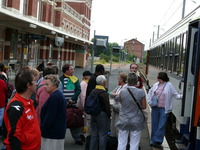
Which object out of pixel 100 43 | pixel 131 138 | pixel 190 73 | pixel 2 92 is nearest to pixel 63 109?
pixel 131 138

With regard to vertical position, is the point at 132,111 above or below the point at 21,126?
below

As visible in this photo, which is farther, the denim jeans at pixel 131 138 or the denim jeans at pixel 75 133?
the denim jeans at pixel 75 133

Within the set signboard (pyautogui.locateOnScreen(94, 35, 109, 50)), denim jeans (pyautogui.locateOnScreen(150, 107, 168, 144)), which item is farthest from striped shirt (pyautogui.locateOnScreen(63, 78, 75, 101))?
signboard (pyautogui.locateOnScreen(94, 35, 109, 50))

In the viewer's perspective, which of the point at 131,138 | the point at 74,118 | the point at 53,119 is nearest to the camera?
the point at 53,119

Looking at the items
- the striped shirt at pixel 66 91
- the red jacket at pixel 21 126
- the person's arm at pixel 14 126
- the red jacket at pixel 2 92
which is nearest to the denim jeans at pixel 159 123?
the striped shirt at pixel 66 91

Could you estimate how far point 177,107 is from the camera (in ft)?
27.2

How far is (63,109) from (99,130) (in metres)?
1.54

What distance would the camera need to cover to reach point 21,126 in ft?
11.5

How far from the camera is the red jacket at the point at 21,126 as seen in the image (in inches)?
134

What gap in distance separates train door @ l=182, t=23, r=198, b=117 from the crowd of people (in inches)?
17.2

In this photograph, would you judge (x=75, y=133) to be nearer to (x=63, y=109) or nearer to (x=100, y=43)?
(x=63, y=109)

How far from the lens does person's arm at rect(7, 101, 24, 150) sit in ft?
11.2

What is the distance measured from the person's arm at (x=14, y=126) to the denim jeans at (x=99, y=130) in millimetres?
2899

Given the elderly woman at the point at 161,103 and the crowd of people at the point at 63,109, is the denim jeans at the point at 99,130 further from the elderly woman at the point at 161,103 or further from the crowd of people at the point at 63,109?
the elderly woman at the point at 161,103
